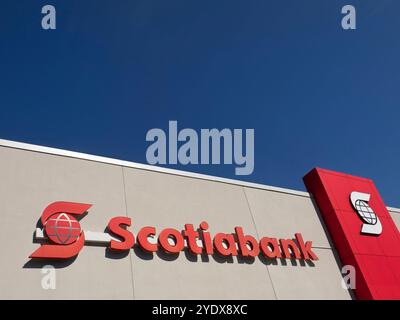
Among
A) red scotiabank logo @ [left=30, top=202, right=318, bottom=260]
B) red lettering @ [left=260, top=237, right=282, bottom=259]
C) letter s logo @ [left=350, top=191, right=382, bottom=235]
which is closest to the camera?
red scotiabank logo @ [left=30, top=202, right=318, bottom=260]

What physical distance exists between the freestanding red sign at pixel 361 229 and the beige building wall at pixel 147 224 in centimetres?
67

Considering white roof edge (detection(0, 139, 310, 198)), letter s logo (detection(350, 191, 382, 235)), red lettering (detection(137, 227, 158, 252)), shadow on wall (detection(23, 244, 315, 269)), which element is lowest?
shadow on wall (detection(23, 244, 315, 269))

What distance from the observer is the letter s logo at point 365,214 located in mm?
15730

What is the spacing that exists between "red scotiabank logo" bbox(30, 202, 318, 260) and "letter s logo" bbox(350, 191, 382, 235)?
3.79m

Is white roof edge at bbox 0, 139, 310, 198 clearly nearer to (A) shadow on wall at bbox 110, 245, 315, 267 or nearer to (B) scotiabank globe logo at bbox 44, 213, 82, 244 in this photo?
(B) scotiabank globe logo at bbox 44, 213, 82, 244

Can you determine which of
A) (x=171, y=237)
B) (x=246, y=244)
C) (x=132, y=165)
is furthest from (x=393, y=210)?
(x=132, y=165)

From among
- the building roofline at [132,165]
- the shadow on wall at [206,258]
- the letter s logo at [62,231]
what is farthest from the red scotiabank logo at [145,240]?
the building roofline at [132,165]

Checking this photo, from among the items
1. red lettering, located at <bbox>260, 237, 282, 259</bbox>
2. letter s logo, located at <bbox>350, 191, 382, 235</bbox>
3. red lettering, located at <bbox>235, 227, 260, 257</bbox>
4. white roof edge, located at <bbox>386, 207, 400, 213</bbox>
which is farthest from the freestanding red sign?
red lettering, located at <bbox>235, 227, 260, 257</bbox>

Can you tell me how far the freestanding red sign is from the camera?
45.2 feet

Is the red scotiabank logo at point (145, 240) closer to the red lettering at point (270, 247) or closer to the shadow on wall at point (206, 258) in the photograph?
the red lettering at point (270, 247)

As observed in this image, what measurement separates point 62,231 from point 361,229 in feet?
39.3

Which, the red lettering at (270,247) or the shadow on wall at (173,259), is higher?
the red lettering at (270,247)

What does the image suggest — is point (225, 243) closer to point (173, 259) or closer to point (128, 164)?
point (173, 259)

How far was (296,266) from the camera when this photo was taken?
1295 centimetres
